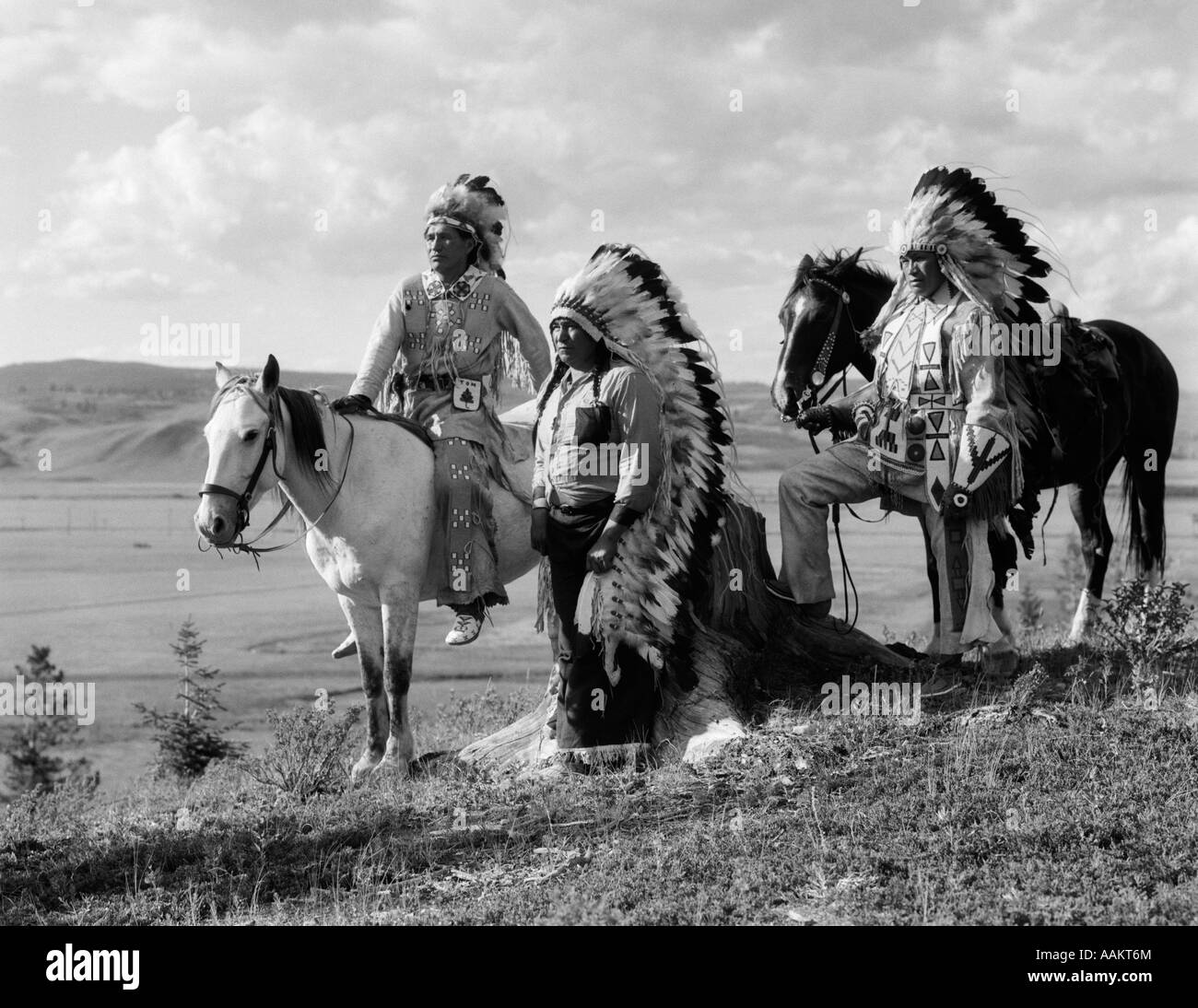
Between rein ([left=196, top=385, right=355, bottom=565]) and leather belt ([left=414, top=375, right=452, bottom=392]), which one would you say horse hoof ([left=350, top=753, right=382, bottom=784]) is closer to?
rein ([left=196, top=385, right=355, bottom=565])

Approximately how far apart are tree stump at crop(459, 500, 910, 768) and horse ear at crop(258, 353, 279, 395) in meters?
2.31

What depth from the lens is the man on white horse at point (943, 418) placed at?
760cm

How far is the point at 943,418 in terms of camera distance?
767 centimetres

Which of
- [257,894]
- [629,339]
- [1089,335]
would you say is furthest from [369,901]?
[1089,335]

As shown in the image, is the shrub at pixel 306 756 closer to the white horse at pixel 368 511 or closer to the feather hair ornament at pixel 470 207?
the white horse at pixel 368 511

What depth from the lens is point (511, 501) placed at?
8375 millimetres

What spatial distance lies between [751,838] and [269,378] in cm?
343

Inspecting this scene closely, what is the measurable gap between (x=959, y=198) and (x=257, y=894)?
200 inches

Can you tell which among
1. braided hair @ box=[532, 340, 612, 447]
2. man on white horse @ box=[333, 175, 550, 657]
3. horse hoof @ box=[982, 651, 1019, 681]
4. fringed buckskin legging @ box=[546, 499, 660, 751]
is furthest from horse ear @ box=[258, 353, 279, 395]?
horse hoof @ box=[982, 651, 1019, 681]

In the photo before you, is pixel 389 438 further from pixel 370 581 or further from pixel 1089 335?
pixel 1089 335

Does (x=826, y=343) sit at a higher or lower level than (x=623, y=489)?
higher

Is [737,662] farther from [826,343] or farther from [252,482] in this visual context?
[252,482]

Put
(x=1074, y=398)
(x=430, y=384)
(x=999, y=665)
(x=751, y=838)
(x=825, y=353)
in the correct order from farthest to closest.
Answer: (x=1074, y=398)
(x=430, y=384)
(x=825, y=353)
(x=999, y=665)
(x=751, y=838)

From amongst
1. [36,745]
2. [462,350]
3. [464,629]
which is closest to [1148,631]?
[464,629]
